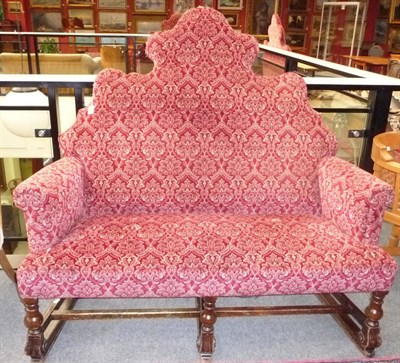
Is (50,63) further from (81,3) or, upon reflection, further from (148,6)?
(148,6)

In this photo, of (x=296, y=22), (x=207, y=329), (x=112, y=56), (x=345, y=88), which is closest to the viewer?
(x=207, y=329)

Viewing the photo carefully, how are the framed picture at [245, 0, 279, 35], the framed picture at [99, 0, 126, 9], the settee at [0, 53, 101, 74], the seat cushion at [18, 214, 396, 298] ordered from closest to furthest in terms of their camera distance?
the seat cushion at [18, 214, 396, 298]
the settee at [0, 53, 101, 74]
the framed picture at [99, 0, 126, 9]
the framed picture at [245, 0, 279, 35]

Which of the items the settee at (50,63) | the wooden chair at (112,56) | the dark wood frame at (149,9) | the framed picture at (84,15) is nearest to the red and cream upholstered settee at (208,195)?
the settee at (50,63)

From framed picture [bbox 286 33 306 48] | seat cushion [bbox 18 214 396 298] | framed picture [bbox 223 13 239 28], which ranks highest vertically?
framed picture [bbox 223 13 239 28]

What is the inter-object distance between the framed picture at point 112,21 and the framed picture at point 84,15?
244 mm

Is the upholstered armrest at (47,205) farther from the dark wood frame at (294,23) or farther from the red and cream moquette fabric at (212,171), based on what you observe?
the dark wood frame at (294,23)

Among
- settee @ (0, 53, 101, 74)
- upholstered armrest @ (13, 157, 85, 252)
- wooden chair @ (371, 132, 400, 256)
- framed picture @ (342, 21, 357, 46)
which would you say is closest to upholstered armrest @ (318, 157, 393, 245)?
wooden chair @ (371, 132, 400, 256)

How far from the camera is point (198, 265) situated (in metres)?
1.59

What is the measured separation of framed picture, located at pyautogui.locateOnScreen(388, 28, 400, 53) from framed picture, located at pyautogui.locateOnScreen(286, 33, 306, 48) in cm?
222

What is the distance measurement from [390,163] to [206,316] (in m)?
1.20

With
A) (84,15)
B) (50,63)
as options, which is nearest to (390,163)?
(50,63)

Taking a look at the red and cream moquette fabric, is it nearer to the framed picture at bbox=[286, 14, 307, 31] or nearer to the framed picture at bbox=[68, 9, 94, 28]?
the framed picture at bbox=[68, 9, 94, 28]

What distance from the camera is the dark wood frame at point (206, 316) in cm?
166

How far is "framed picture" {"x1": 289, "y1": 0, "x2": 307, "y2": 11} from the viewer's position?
436 inches
